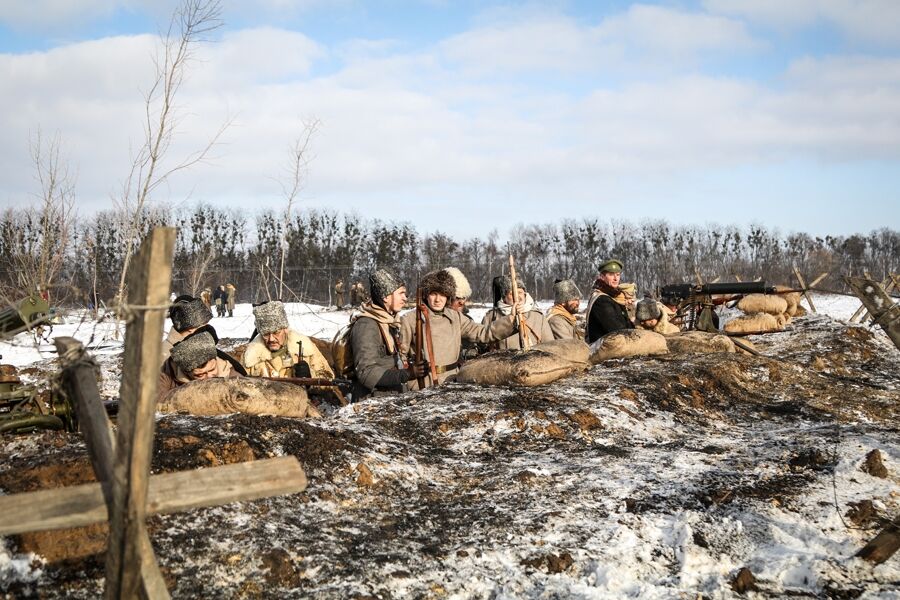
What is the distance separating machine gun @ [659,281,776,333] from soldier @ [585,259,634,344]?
4.21 m

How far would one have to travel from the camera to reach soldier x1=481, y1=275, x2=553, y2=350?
24.9ft

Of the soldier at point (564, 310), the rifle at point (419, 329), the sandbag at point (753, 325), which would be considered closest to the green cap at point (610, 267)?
the soldier at point (564, 310)

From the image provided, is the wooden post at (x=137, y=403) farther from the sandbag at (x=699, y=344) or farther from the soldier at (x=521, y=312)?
the sandbag at (x=699, y=344)

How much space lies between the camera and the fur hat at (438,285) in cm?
617

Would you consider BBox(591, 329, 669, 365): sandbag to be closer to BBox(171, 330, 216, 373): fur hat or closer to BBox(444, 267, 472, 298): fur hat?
BBox(444, 267, 472, 298): fur hat

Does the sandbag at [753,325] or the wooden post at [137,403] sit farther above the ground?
the wooden post at [137,403]

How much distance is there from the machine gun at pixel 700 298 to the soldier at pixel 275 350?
7961 mm

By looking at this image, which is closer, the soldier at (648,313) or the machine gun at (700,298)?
the soldier at (648,313)

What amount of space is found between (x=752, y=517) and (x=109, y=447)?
9.82ft

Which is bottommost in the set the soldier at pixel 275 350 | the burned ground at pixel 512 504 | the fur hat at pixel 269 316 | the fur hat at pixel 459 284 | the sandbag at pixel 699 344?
the burned ground at pixel 512 504

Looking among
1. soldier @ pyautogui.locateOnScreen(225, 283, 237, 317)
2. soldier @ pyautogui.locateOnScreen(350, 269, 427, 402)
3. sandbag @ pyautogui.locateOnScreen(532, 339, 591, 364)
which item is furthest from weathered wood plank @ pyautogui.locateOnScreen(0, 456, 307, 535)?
soldier @ pyautogui.locateOnScreen(225, 283, 237, 317)

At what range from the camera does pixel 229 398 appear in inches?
186

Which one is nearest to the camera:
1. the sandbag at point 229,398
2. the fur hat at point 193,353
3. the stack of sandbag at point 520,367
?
the sandbag at point 229,398

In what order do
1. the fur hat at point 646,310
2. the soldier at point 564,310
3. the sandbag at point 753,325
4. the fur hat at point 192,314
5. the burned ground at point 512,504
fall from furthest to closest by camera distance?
the sandbag at point 753,325, the fur hat at point 646,310, the soldier at point 564,310, the fur hat at point 192,314, the burned ground at point 512,504
